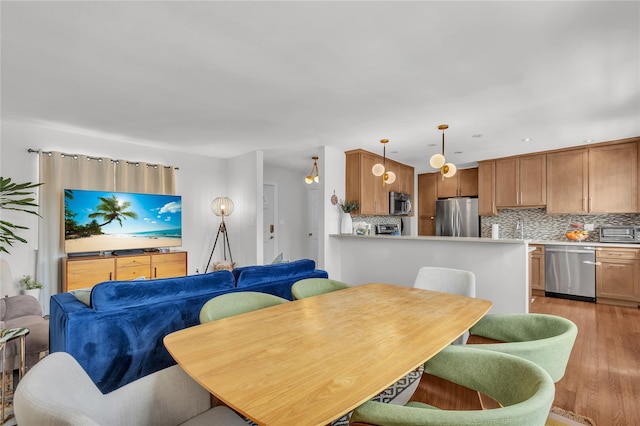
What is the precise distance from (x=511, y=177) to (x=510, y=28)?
4.34 meters

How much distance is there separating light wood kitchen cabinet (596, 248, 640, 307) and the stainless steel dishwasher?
77 mm

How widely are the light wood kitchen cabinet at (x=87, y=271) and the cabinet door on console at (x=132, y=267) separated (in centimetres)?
7

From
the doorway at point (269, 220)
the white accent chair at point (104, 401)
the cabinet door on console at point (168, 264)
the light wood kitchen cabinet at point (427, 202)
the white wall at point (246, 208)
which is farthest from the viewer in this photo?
the light wood kitchen cabinet at point (427, 202)

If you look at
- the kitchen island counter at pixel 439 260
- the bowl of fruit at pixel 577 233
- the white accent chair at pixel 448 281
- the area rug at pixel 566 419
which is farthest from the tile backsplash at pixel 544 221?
the area rug at pixel 566 419

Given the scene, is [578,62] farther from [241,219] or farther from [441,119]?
[241,219]

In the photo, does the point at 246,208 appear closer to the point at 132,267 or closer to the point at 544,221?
the point at 132,267

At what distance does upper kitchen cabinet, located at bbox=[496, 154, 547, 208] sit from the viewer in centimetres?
528

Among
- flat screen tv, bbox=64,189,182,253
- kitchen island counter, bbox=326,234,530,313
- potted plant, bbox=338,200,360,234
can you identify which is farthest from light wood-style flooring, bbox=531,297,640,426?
flat screen tv, bbox=64,189,182,253

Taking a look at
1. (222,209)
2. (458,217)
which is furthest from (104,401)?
(458,217)

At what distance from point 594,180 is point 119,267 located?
7082 millimetres

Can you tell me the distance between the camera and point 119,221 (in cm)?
454

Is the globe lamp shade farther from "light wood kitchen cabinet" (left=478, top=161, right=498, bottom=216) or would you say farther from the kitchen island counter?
"light wood kitchen cabinet" (left=478, top=161, right=498, bottom=216)

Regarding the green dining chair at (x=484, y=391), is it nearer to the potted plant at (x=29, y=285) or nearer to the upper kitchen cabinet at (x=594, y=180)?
the potted plant at (x=29, y=285)

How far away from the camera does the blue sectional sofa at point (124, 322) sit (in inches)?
70.4
